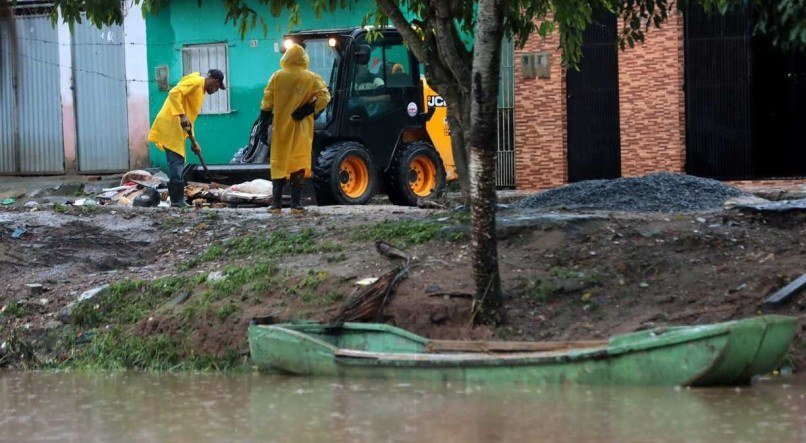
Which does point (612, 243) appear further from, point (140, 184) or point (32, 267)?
point (140, 184)

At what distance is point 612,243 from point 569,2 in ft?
7.02

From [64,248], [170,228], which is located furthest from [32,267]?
[170,228]

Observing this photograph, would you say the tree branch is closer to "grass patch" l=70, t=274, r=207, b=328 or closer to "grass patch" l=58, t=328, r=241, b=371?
"grass patch" l=70, t=274, r=207, b=328

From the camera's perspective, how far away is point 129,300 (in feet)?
33.3

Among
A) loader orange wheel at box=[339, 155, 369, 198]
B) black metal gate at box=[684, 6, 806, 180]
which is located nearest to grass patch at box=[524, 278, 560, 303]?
loader orange wheel at box=[339, 155, 369, 198]

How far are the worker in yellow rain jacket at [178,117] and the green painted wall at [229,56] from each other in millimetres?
7986

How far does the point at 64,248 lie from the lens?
11.9 m

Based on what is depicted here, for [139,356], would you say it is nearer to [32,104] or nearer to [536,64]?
[536,64]

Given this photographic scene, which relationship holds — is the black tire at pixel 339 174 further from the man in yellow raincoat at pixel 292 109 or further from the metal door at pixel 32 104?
the metal door at pixel 32 104

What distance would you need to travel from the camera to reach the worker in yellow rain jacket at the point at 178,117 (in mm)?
14250

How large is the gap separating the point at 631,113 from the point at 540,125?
62.2 inches

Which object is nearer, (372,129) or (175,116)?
(175,116)

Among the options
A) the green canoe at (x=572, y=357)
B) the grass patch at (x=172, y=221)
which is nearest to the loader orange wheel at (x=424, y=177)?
the grass patch at (x=172, y=221)

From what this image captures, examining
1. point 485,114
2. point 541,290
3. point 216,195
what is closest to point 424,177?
point 216,195
